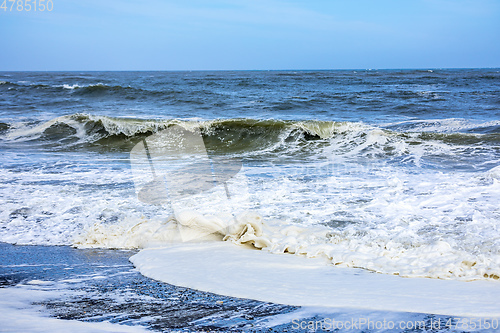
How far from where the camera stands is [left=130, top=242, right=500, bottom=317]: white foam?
241 centimetres

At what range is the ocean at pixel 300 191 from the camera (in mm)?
3404

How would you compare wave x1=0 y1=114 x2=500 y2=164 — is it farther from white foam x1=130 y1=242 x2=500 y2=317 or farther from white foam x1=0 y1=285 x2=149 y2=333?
white foam x1=0 y1=285 x2=149 y2=333

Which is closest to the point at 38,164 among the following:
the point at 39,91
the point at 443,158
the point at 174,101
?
the point at 443,158

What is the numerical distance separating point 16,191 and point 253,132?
24.3 ft

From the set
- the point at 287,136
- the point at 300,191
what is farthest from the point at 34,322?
the point at 287,136

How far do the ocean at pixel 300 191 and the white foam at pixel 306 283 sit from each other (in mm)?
112

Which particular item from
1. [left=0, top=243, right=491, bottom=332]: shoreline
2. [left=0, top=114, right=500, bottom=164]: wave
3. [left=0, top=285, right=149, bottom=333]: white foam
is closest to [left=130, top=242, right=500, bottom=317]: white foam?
[left=0, top=243, right=491, bottom=332]: shoreline

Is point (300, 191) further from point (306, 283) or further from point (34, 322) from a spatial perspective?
point (34, 322)

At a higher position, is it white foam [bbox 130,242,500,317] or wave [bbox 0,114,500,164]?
wave [bbox 0,114,500,164]

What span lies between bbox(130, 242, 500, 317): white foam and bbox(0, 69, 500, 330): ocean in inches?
4.4

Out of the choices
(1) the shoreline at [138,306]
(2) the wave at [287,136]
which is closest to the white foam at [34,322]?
(1) the shoreline at [138,306]

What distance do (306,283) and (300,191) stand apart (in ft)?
9.18

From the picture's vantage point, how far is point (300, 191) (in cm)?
550

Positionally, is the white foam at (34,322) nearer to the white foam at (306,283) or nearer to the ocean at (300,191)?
the ocean at (300,191)
